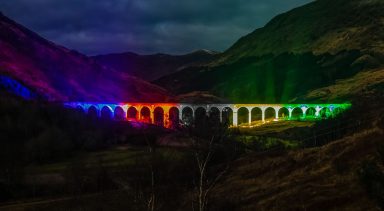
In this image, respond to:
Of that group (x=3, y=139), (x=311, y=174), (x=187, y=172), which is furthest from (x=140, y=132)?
(x=311, y=174)

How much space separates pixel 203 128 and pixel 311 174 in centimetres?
1418

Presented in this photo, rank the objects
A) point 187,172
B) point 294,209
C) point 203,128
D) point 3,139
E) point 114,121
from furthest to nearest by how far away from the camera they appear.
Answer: point 114,121 → point 3,139 → point 187,172 → point 203,128 → point 294,209

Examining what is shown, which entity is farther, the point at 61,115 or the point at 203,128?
the point at 61,115

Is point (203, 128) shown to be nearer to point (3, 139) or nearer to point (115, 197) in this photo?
point (115, 197)

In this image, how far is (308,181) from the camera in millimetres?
56594

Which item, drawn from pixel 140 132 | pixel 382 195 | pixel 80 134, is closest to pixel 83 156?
pixel 80 134

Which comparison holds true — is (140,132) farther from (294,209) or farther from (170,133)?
(294,209)

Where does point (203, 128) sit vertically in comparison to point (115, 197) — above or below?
above

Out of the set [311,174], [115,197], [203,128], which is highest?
[203,128]

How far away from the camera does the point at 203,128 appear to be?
56.0 m

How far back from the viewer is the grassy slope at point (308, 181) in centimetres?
4617

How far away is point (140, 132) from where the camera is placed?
155 m

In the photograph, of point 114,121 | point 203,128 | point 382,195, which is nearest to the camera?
point 382,195

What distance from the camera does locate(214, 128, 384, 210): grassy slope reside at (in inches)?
1818
